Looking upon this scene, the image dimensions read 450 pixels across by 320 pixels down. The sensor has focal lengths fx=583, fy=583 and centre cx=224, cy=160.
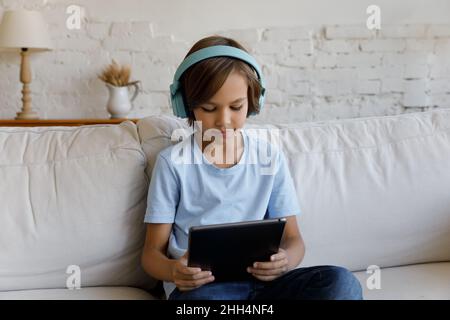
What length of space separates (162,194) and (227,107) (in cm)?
24

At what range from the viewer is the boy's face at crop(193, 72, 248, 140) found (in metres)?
1.26

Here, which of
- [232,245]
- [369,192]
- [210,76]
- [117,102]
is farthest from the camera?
[117,102]

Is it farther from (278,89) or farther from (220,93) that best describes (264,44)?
(220,93)

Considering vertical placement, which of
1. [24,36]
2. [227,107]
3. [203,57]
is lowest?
[227,107]

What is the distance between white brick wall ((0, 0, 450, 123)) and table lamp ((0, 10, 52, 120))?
0.53 feet

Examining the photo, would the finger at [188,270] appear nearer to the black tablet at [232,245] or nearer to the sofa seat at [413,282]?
the black tablet at [232,245]

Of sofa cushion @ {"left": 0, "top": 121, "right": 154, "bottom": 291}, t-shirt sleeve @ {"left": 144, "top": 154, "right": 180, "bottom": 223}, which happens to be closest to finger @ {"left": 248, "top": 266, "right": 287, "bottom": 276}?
t-shirt sleeve @ {"left": 144, "top": 154, "right": 180, "bottom": 223}

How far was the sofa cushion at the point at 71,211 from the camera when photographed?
133 centimetres

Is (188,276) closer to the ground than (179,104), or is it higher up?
closer to the ground

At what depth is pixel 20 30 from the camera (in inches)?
114

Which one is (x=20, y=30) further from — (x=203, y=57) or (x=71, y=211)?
(x=203, y=57)

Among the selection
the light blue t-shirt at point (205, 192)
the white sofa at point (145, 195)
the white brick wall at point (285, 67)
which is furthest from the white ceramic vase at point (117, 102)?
the light blue t-shirt at point (205, 192)

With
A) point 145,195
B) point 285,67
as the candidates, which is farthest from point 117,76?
point 145,195

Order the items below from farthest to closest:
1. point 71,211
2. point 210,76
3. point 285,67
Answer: point 285,67, point 71,211, point 210,76
